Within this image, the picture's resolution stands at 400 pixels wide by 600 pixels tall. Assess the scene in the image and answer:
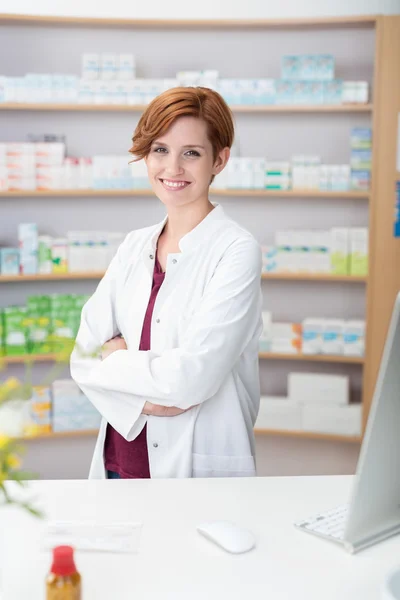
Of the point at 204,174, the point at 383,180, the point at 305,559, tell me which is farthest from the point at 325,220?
the point at 305,559

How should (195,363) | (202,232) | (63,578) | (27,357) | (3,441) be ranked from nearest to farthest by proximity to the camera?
(3,441) < (63,578) < (195,363) < (202,232) < (27,357)

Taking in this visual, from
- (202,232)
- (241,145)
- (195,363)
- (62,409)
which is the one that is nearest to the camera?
(195,363)

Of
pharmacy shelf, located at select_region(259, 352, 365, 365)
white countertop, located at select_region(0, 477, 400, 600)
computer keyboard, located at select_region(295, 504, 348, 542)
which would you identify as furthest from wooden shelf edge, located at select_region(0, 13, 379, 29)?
computer keyboard, located at select_region(295, 504, 348, 542)

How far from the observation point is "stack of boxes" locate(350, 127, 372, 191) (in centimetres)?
421

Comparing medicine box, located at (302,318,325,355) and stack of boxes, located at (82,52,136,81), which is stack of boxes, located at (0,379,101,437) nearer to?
medicine box, located at (302,318,325,355)

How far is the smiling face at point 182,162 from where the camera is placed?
224 cm

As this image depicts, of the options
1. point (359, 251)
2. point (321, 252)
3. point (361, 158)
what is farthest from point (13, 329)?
point (361, 158)

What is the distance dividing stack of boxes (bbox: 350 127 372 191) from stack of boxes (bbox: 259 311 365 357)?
80 centimetres

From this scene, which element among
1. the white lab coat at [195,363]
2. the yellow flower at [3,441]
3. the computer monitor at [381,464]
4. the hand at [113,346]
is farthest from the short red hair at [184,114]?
the yellow flower at [3,441]

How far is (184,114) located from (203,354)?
28.4 inches

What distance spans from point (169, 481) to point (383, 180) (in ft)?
9.26

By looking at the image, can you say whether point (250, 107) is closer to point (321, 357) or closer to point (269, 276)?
point (269, 276)

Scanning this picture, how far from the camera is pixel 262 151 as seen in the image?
4598mm

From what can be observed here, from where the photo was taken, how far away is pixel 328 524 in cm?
157
